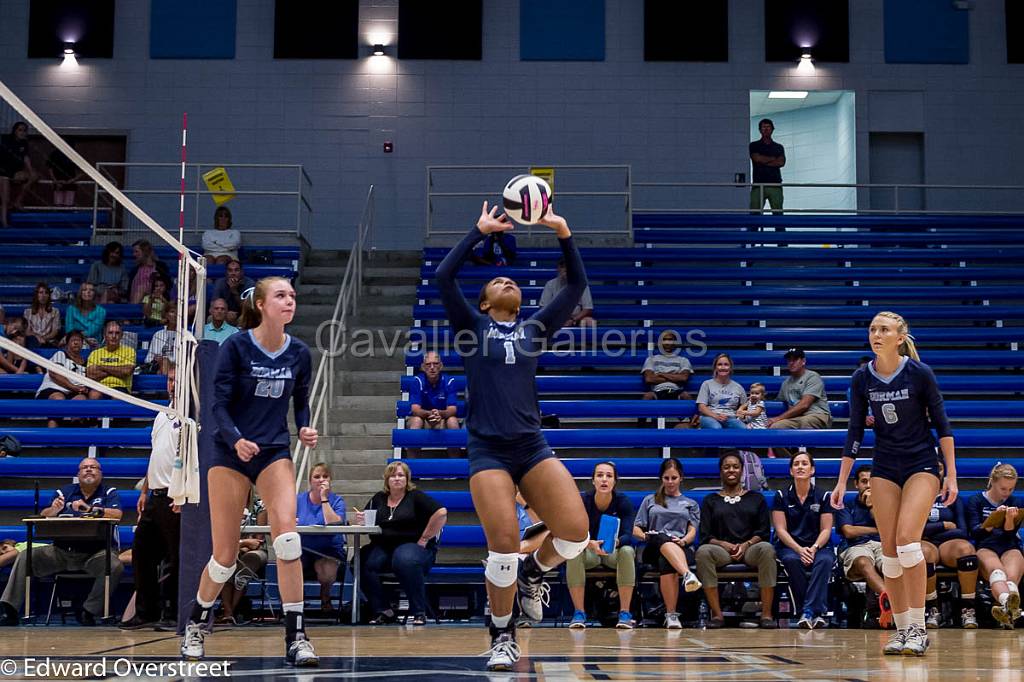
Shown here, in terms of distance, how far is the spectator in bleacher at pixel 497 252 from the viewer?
15.7 metres

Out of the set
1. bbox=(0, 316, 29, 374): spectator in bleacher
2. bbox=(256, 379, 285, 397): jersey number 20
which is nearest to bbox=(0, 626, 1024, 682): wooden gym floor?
bbox=(256, 379, 285, 397): jersey number 20

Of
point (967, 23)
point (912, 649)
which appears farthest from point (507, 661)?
point (967, 23)

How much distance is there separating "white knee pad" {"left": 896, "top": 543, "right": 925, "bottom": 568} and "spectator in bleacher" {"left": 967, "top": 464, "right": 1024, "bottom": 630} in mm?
3690

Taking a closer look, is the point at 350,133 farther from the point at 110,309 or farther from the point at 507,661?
the point at 507,661

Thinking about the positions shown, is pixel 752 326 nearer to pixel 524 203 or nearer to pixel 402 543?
pixel 402 543

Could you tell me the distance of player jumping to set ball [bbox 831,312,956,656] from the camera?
731 cm

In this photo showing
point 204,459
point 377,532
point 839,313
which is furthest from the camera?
point 839,313

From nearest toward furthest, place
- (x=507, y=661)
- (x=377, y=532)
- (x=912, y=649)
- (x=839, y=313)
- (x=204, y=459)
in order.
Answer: (x=507, y=661) < (x=912, y=649) < (x=204, y=459) < (x=377, y=532) < (x=839, y=313)


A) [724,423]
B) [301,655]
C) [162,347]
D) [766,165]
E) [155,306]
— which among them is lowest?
[301,655]

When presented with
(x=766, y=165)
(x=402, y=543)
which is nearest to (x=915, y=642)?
(x=402, y=543)

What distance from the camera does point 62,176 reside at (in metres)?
20.0

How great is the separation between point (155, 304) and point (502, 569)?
10.2 m

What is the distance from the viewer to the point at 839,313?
16.6 m

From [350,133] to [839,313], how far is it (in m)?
9.00
